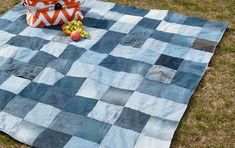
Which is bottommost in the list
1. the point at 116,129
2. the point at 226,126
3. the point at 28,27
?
the point at 226,126

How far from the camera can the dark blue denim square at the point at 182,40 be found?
22.3 ft

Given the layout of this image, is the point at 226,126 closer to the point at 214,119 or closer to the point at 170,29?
the point at 214,119

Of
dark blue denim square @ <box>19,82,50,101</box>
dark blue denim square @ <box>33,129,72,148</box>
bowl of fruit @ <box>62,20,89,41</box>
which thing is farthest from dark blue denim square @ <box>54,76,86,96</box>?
bowl of fruit @ <box>62,20,89,41</box>

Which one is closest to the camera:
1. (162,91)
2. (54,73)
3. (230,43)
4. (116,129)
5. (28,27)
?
(116,129)

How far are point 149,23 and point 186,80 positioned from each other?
1850mm

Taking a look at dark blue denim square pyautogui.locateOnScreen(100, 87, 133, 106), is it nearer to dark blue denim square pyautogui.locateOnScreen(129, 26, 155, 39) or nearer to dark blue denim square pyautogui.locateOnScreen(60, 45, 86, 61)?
dark blue denim square pyautogui.locateOnScreen(60, 45, 86, 61)

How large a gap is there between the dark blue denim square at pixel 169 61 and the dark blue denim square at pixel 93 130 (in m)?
1.66

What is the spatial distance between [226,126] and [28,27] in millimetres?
4209

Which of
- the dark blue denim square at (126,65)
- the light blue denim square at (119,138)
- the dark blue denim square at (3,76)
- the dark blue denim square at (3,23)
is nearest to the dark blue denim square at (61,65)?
the dark blue denim square at (126,65)

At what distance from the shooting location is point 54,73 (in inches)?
243

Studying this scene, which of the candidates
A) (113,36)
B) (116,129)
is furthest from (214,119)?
(113,36)

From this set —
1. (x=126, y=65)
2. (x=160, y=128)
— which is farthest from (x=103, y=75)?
(x=160, y=128)

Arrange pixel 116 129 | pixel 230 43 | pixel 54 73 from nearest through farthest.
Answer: pixel 116 129, pixel 54 73, pixel 230 43

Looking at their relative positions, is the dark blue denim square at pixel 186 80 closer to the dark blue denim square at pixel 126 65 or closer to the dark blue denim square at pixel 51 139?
the dark blue denim square at pixel 126 65
